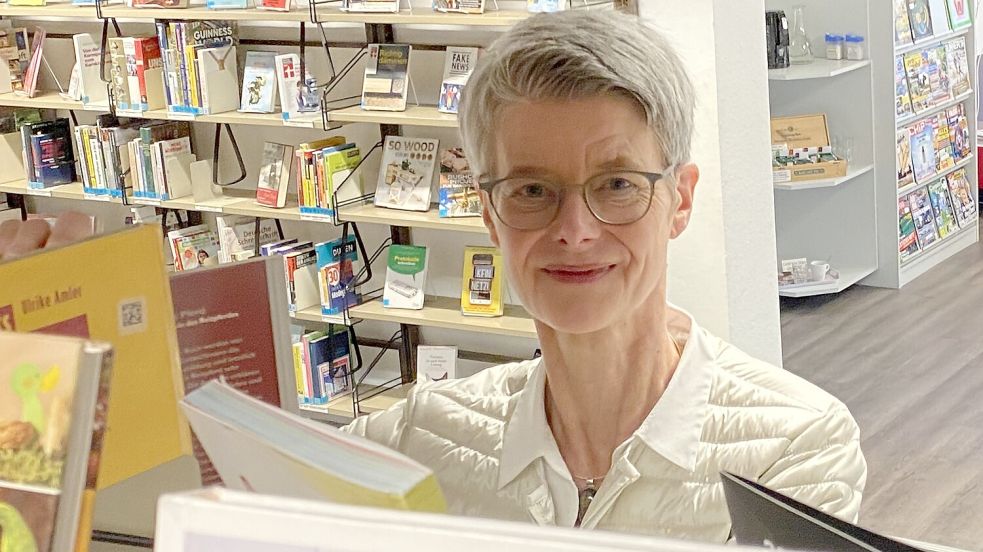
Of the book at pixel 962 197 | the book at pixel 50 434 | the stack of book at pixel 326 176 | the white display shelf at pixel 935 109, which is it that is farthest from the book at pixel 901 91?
the book at pixel 50 434

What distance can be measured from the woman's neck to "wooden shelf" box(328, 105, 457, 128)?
9.04ft

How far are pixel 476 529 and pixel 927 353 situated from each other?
18.2 ft

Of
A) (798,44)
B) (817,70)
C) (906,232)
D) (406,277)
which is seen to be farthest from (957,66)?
(406,277)

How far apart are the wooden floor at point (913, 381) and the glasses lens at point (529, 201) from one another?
2.74m

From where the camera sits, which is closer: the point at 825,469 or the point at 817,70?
the point at 825,469

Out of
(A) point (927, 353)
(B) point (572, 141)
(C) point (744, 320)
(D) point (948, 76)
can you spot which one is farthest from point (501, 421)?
(D) point (948, 76)

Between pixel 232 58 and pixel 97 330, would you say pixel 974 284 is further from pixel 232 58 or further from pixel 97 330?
pixel 97 330

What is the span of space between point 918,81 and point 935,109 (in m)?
0.31

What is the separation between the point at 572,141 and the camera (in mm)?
1448

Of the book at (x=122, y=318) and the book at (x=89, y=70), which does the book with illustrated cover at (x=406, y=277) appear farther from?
the book at (x=122, y=318)

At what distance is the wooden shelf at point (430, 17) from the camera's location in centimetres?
418

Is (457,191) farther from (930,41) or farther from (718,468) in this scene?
(930,41)

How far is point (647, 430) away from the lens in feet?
4.89

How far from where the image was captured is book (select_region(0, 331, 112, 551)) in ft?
2.22
